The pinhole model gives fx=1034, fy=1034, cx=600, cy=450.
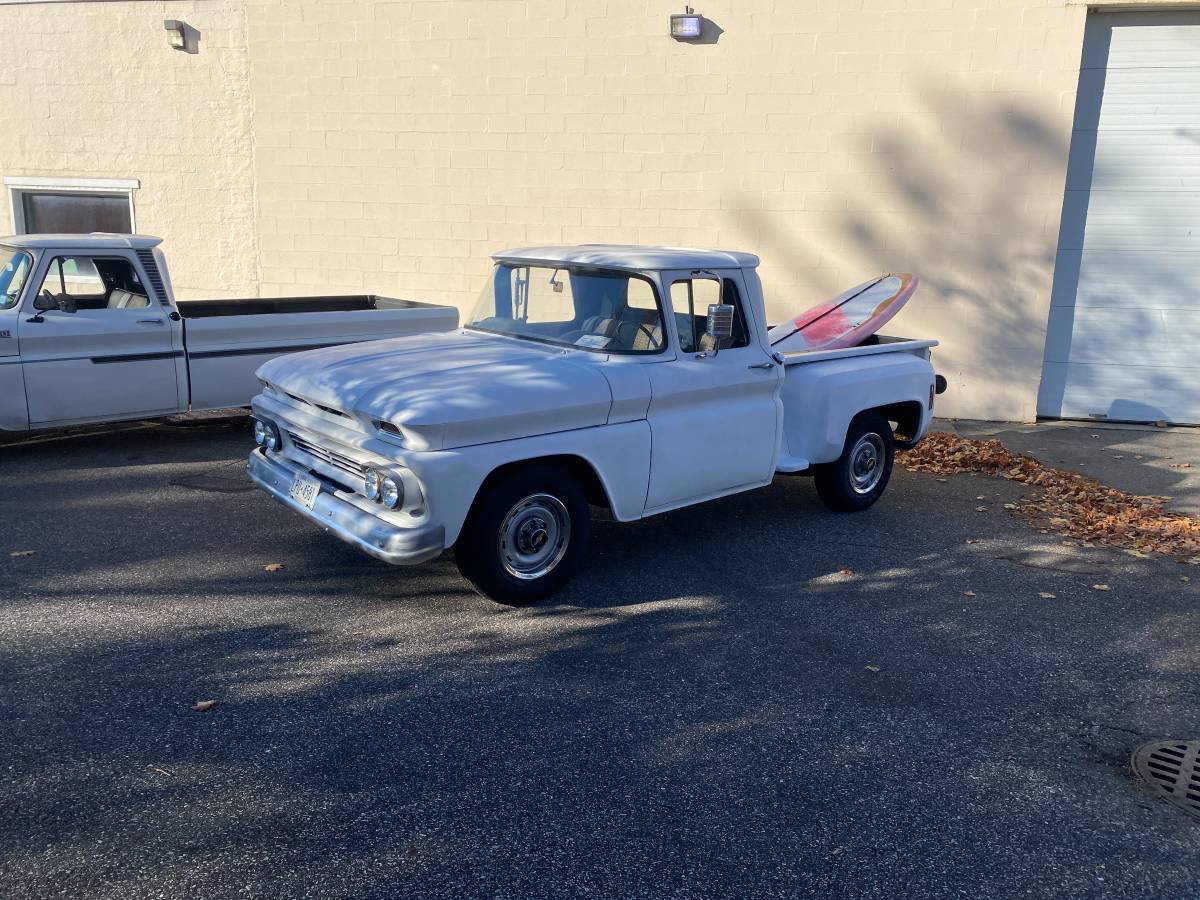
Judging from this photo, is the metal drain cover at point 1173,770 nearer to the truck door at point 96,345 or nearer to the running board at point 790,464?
the running board at point 790,464

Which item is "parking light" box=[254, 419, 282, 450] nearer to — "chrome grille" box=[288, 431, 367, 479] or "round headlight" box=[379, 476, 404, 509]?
"chrome grille" box=[288, 431, 367, 479]

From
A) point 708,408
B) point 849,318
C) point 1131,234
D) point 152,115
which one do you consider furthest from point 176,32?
point 1131,234

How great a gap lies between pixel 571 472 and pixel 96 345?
471cm

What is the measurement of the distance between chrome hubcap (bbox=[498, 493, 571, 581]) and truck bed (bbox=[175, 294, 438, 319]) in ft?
15.7

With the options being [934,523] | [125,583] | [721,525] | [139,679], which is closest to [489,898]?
[139,679]

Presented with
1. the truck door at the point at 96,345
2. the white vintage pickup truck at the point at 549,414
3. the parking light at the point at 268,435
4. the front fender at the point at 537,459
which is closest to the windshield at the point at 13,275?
the truck door at the point at 96,345

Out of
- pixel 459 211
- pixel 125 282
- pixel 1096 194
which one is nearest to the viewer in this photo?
pixel 125 282

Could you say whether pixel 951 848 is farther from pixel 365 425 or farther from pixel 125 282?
pixel 125 282

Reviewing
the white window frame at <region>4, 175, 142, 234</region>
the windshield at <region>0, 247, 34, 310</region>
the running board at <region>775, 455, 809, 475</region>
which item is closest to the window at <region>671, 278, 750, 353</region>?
the running board at <region>775, 455, 809, 475</region>

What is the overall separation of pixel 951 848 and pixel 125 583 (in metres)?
4.51

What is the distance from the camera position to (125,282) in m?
8.67

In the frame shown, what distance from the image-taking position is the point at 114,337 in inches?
330

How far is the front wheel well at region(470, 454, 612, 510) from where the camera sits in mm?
5379

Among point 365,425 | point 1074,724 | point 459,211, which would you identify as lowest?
point 1074,724
